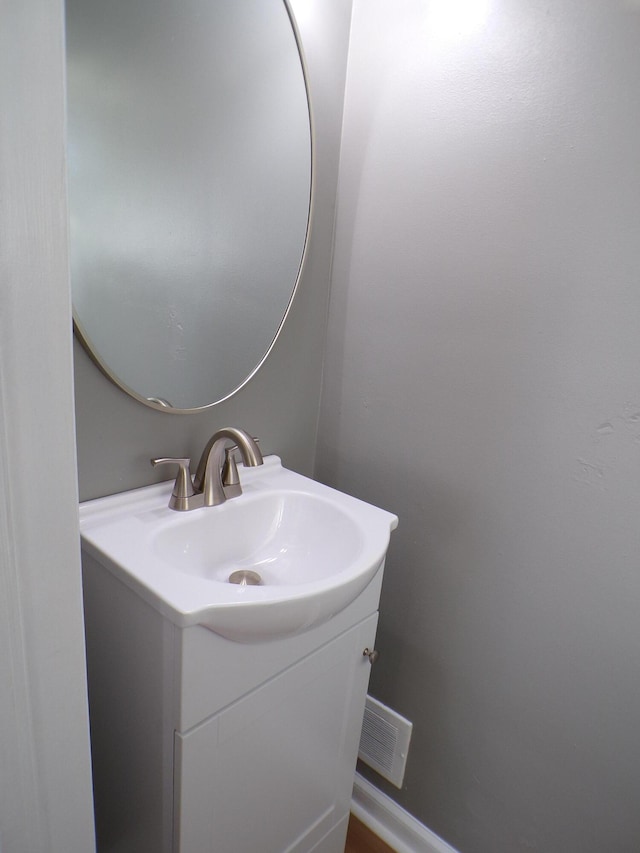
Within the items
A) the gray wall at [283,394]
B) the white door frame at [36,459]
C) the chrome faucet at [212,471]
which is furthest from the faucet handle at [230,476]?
the white door frame at [36,459]

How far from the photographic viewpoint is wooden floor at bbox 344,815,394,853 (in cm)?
131

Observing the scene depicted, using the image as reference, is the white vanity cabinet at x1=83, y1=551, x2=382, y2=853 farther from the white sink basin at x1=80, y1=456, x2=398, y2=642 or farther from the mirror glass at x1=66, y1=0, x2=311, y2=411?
the mirror glass at x1=66, y1=0, x2=311, y2=411

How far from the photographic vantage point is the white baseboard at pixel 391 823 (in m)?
1.27

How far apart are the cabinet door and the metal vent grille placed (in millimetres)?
193

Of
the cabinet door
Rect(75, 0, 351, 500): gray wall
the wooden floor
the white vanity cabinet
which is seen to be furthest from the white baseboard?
Rect(75, 0, 351, 500): gray wall

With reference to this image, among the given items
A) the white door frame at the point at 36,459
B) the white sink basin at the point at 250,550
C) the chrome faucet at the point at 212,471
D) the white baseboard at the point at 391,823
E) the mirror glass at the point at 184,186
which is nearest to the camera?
the white door frame at the point at 36,459

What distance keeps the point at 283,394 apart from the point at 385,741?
911mm

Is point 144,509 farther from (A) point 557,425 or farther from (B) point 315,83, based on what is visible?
(B) point 315,83

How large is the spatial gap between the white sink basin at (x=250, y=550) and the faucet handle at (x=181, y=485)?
0.02m

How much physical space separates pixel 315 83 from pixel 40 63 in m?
0.94

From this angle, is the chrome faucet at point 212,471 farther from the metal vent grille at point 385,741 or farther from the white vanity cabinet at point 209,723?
the metal vent grille at point 385,741

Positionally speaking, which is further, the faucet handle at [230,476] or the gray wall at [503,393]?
the faucet handle at [230,476]

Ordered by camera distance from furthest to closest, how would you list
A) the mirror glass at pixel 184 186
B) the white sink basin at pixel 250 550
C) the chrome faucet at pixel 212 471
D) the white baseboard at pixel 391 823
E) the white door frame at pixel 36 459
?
the white baseboard at pixel 391 823
the chrome faucet at pixel 212 471
the mirror glass at pixel 184 186
the white sink basin at pixel 250 550
the white door frame at pixel 36 459

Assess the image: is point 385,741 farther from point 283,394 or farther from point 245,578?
point 283,394
